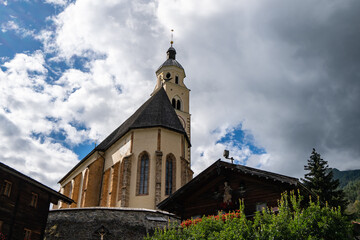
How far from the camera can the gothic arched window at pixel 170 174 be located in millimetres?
28344

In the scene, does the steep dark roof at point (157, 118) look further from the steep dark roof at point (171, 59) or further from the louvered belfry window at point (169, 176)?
the steep dark roof at point (171, 59)

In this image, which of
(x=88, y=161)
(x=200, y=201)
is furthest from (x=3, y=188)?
(x=88, y=161)

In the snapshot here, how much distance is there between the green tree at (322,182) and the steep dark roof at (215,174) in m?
16.7

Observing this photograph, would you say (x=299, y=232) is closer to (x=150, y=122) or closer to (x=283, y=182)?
(x=283, y=182)

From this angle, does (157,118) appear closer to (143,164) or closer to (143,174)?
(143,164)

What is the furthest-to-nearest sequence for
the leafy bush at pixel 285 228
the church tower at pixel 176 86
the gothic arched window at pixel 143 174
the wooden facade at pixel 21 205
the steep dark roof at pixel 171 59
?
the steep dark roof at pixel 171 59 < the church tower at pixel 176 86 < the gothic arched window at pixel 143 174 < the wooden facade at pixel 21 205 < the leafy bush at pixel 285 228

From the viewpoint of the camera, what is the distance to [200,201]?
1577 cm

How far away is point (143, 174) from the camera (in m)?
28.7

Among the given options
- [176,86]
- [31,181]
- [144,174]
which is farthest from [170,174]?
Answer: [176,86]

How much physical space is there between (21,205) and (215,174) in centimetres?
1020

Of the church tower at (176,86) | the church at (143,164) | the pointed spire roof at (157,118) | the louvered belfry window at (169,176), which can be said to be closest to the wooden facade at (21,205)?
the church at (143,164)

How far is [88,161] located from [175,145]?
12.1 meters

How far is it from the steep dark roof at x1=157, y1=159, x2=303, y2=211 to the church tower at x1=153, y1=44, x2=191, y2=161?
29.1m

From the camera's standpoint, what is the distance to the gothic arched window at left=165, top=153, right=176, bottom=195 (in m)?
28.3
